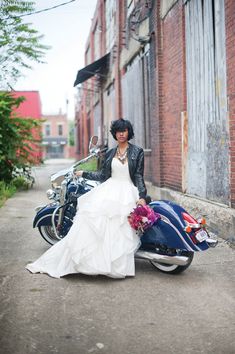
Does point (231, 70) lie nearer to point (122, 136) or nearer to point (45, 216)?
point (122, 136)

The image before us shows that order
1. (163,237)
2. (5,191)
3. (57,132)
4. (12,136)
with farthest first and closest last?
1. (57,132)
2. (12,136)
3. (5,191)
4. (163,237)

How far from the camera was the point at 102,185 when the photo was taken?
5.70 m

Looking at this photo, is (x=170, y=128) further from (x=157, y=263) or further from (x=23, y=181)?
(x=23, y=181)

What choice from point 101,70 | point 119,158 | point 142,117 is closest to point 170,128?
point 142,117

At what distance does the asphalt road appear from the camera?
11.7 feet

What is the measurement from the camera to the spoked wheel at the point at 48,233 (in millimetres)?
6742

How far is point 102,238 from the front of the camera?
5.29m

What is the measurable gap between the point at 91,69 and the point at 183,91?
36.1 ft

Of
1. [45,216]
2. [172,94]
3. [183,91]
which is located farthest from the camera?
[172,94]

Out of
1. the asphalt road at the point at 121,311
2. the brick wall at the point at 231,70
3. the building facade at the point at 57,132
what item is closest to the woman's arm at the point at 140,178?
the asphalt road at the point at 121,311

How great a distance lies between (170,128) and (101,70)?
11.4 metres

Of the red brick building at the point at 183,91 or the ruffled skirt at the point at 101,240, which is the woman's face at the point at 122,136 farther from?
the red brick building at the point at 183,91

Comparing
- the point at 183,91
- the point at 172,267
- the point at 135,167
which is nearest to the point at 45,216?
the point at 135,167

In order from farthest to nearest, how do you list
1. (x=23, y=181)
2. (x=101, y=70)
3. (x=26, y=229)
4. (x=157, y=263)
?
(x=101, y=70)
(x=23, y=181)
(x=26, y=229)
(x=157, y=263)
